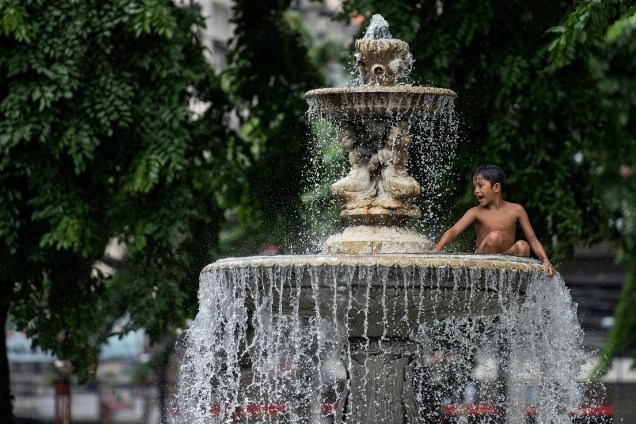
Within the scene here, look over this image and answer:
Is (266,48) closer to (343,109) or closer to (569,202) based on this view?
(569,202)

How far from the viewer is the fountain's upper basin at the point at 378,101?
1031 cm

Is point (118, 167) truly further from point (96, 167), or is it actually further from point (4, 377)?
point (4, 377)

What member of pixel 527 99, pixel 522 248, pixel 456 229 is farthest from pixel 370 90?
pixel 527 99

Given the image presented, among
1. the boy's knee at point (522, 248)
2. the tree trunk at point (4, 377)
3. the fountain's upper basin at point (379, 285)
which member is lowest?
the tree trunk at point (4, 377)

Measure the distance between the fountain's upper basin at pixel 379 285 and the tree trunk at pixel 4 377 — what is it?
315 inches

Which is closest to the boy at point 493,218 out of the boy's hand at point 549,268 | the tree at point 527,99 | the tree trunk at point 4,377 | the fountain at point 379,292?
the fountain at point 379,292

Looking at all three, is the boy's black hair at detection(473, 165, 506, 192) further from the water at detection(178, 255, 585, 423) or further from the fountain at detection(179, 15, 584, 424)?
the water at detection(178, 255, 585, 423)

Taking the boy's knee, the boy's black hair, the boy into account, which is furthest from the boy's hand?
the boy's black hair

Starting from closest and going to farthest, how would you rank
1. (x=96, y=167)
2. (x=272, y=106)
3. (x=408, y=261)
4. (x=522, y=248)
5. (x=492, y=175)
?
(x=408, y=261), (x=522, y=248), (x=492, y=175), (x=96, y=167), (x=272, y=106)

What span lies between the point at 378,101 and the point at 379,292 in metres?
1.65

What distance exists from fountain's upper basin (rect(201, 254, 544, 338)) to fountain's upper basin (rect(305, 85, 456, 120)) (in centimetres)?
144

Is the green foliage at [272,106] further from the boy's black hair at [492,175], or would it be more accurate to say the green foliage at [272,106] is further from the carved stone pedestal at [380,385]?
the carved stone pedestal at [380,385]

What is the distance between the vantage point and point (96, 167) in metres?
16.3

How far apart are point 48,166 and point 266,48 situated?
401 cm
